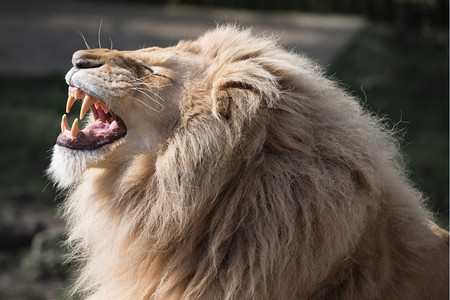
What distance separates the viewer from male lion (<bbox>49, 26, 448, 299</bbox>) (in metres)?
2.76

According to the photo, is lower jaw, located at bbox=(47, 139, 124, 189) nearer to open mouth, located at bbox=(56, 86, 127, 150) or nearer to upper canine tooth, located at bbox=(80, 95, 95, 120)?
open mouth, located at bbox=(56, 86, 127, 150)

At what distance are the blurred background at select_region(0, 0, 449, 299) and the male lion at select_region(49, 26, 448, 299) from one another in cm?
72

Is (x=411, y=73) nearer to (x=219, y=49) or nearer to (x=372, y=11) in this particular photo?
(x=372, y=11)

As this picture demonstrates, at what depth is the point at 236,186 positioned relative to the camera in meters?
2.83

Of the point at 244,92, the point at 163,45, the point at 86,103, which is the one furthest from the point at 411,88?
the point at 86,103

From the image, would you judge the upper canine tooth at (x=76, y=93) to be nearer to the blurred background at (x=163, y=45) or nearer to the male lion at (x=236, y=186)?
the male lion at (x=236, y=186)

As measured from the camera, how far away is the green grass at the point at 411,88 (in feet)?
22.8

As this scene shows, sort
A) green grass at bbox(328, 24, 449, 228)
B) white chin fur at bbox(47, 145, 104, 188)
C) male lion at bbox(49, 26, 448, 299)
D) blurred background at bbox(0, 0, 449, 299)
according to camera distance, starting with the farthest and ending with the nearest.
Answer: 1. green grass at bbox(328, 24, 449, 228)
2. blurred background at bbox(0, 0, 449, 299)
3. white chin fur at bbox(47, 145, 104, 188)
4. male lion at bbox(49, 26, 448, 299)

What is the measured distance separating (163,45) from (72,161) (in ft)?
23.8

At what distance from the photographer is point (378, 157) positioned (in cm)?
296

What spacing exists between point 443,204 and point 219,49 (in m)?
3.89

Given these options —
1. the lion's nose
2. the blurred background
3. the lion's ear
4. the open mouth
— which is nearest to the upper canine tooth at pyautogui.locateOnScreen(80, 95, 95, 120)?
the open mouth

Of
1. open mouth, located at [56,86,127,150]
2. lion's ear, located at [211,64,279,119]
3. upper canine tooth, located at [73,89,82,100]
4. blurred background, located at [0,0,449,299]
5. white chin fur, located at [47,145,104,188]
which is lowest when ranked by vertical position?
blurred background, located at [0,0,449,299]

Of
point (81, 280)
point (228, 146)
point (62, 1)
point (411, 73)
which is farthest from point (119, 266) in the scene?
point (62, 1)
